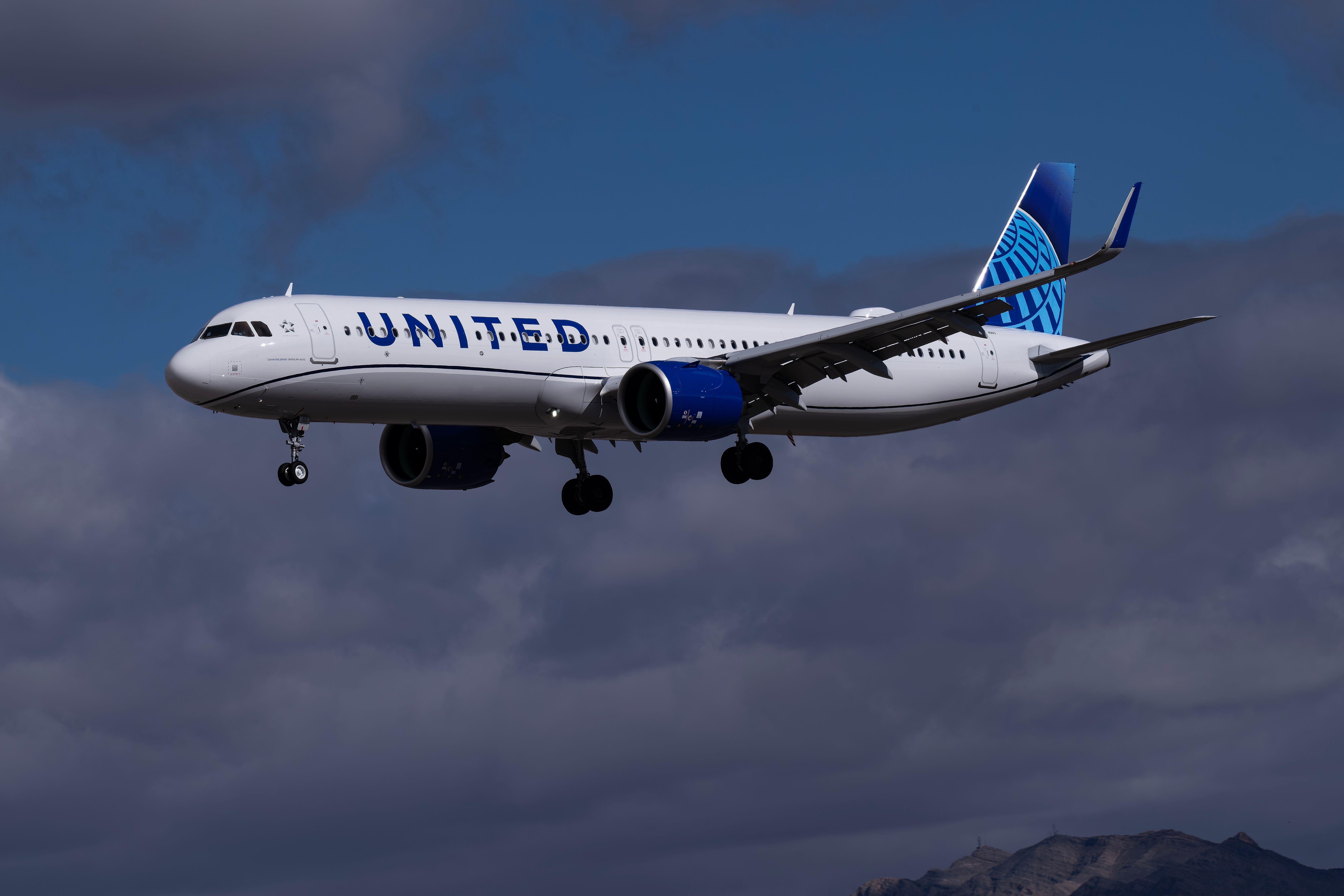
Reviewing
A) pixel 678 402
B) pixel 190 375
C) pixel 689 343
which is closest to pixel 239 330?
pixel 190 375

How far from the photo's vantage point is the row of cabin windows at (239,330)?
42.0 metres

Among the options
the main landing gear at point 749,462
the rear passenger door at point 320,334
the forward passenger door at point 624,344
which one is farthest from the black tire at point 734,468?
the rear passenger door at point 320,334

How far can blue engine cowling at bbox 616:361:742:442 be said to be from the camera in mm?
45188

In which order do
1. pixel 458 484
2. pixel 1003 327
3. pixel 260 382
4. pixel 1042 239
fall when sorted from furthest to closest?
pixel 1042 239 < pixel 1003 327 < pixel 458 484 < pixel 260 382

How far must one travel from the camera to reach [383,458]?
5322 cm

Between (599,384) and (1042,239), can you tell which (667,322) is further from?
(1042,239)

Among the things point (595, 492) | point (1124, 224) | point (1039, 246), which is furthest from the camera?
point (1039, 246)

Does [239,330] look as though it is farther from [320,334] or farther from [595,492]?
[595,492]

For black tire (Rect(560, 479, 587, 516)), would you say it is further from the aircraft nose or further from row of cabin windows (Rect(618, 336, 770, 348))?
the aircraft nose

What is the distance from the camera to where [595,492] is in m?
54.2

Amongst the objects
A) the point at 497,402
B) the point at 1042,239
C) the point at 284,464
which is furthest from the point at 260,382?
the point at 1042,239

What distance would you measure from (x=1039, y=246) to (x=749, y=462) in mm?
20605

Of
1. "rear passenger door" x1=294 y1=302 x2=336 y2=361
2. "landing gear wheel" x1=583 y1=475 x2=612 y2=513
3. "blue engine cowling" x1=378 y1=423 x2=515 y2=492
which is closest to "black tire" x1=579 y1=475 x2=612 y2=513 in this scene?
"landing gear wheel" x1=583 y1=475 x2=612 y2=513

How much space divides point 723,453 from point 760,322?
14.2 ft
